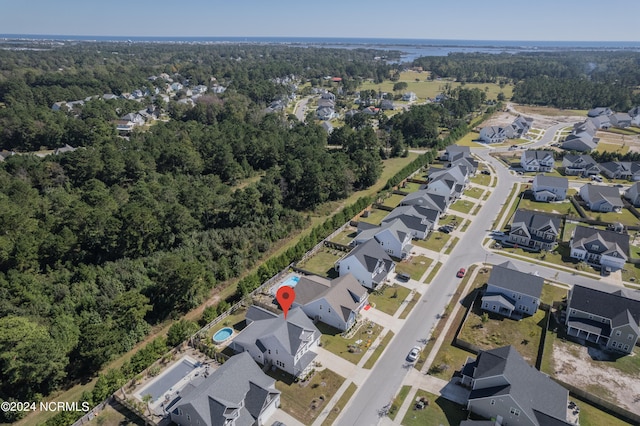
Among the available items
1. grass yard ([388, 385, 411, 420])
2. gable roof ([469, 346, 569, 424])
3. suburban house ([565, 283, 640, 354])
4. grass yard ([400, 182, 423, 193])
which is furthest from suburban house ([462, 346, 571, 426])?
grass yard ([400, 182, 423, 193])

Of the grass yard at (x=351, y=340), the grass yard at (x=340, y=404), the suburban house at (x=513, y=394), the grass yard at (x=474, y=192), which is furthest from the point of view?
the grass yard at (x=474, y=192)

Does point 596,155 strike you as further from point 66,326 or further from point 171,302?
point 66,326

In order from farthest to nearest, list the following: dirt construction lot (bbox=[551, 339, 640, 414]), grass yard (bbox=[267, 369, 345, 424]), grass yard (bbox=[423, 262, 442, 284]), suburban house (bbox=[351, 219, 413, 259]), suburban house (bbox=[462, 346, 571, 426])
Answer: suburban house (bbox=[351, 219, 413, 259]) → grass yard (bbox=[423, 262, 442, 284]) → dirt construction lot (bbox=[551, 339, 640, 414]) → grass yard (bbox=[267, 369, 345, 424]) → suburban house (bbox=[462, 346, 571, 426])

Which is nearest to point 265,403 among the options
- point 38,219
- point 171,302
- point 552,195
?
point 171,302

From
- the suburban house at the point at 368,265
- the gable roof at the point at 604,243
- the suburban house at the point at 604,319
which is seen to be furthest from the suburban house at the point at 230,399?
the gable roof at the point at 604,243

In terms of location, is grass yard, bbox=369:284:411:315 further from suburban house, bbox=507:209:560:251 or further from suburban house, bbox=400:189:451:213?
suburban house, bbox=507:209:560:251

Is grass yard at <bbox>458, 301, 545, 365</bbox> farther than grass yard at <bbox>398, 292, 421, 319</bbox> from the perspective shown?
No

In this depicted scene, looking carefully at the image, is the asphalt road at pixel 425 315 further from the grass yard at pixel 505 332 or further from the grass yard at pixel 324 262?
the grass yard at pixel 324 262
